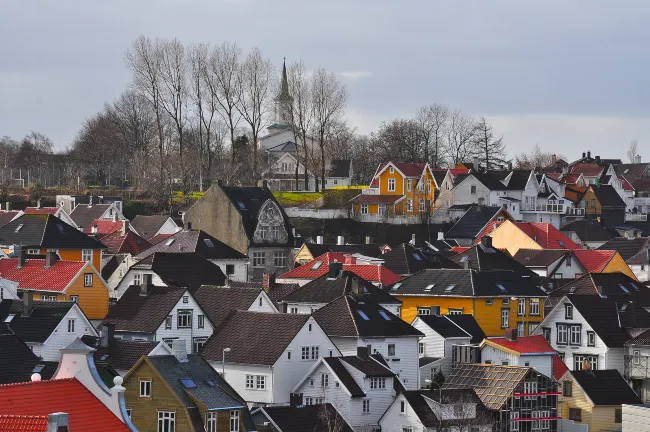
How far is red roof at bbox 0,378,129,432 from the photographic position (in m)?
30.9

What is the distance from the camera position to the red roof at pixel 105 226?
102188mm

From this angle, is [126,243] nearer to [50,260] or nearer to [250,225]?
[250,225]

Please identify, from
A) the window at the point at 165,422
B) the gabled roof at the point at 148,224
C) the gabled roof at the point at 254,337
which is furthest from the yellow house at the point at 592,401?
the gabled roof at the point at 148,224

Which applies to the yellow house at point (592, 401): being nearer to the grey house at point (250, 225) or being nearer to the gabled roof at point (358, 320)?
the gabled roof at point (358, 320)

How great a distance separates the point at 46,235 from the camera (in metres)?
83.8

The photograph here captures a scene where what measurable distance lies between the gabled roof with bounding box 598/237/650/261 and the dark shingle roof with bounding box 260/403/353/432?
4875cm

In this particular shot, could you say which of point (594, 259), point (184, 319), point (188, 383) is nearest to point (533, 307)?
point (594, 259)

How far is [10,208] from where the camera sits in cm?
11438

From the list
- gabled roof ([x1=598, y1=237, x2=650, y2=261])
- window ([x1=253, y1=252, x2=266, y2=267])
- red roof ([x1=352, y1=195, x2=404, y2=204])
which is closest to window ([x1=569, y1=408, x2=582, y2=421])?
gabled roof ([x1=598, y1=237, x2=650, y2=261])

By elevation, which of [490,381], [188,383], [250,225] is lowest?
[490,381]

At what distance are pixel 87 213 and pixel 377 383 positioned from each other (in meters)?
57.8

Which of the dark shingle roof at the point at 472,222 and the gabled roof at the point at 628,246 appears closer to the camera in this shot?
the gabled roof at the point at 628,246

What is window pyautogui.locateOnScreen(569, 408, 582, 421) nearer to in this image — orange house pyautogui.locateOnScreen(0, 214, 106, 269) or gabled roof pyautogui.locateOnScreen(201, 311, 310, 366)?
gabled roof pyautogui.locateOnScreen(201, 311, 310, 366)

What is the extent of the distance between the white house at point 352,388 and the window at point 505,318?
63.1 feet
